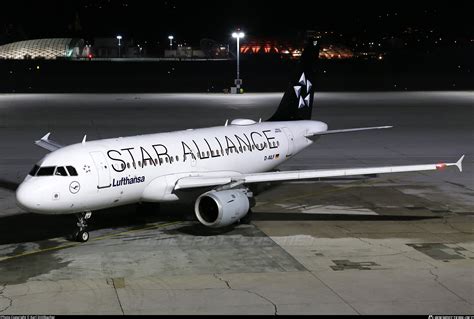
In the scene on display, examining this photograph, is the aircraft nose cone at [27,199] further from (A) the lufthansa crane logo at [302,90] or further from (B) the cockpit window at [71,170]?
(A) the lufthansa crane logo at [302,90]

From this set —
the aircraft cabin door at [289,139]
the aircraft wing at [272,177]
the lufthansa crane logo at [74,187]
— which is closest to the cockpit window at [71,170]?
the lufthansa crane logo at [74,187]

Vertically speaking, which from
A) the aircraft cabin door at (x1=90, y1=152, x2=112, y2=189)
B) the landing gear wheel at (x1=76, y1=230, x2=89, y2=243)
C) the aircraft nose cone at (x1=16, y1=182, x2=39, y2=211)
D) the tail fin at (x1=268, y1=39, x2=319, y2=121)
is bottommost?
the landing gear wheel at (x1=76, y1=230, x2=89, y2=243)

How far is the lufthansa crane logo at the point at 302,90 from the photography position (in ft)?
129

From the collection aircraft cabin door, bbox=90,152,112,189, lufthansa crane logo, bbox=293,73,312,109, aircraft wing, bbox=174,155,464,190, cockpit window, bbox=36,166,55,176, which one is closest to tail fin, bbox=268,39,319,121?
lufthansa crane logo, bbox=293,73,312,109

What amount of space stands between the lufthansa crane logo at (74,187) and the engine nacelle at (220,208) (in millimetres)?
4391

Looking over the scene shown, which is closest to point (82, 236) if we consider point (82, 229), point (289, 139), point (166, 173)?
point (82, 229)

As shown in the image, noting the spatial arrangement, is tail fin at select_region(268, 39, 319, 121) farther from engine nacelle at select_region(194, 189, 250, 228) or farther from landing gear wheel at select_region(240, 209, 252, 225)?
engine nacelle at select_region(194, 189, 250, 228)

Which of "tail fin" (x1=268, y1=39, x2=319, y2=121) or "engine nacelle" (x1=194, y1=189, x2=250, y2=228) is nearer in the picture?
"engine nacelle" (x1=194, y1=189, x2=250, y2=228)

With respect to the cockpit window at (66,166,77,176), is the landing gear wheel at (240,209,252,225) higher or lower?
lower

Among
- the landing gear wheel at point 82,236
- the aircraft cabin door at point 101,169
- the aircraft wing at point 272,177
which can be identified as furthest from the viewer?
the aircraft wing at point 272,177

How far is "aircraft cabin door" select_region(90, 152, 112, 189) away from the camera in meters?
26.4

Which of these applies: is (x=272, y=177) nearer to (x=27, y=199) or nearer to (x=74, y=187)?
(x=74, y=187)

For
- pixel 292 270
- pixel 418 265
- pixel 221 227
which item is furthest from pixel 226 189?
pixel 418 265

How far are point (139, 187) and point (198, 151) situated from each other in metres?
3.65
